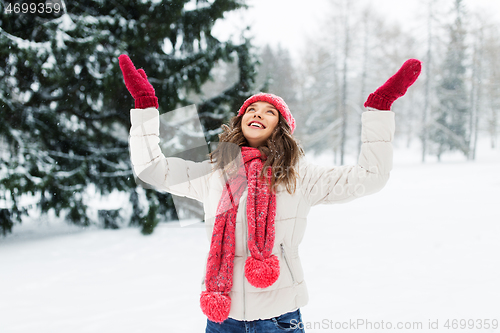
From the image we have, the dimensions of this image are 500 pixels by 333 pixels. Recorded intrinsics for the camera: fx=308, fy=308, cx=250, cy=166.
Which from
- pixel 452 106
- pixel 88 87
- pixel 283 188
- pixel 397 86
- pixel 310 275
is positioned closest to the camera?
pixel 397 86

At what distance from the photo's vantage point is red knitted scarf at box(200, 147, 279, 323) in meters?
1.34

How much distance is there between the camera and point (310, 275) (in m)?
4.05

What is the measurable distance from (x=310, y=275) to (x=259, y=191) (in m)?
3.03

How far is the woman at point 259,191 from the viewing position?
4.46 ft

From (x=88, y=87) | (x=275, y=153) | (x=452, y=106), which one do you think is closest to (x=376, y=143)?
(x=275, y=153)

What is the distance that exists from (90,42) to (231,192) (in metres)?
4.55

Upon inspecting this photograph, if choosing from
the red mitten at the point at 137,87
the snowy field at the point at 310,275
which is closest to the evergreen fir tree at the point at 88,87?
the snowy field at the point at 310,275

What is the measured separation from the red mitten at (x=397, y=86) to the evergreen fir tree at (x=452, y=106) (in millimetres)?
18892

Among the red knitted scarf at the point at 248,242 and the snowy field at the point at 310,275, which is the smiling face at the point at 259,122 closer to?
the red knitted scarf at the point at 248,242

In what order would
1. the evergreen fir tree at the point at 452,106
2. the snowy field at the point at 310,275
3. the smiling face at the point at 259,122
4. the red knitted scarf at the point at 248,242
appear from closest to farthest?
the red knitted scarf at the point at 248,242
the smiling face at the point at 259,122
the snowy field at the point at 310,275
the evergreen fir tree at the point at 452,106

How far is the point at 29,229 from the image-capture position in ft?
19.2

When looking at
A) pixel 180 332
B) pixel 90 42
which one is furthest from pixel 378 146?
pixel 90 42

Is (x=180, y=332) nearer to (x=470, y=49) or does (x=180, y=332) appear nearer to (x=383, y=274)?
(x=383, y=274)

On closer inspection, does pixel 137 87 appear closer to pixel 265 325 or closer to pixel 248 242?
pixel 248 242
